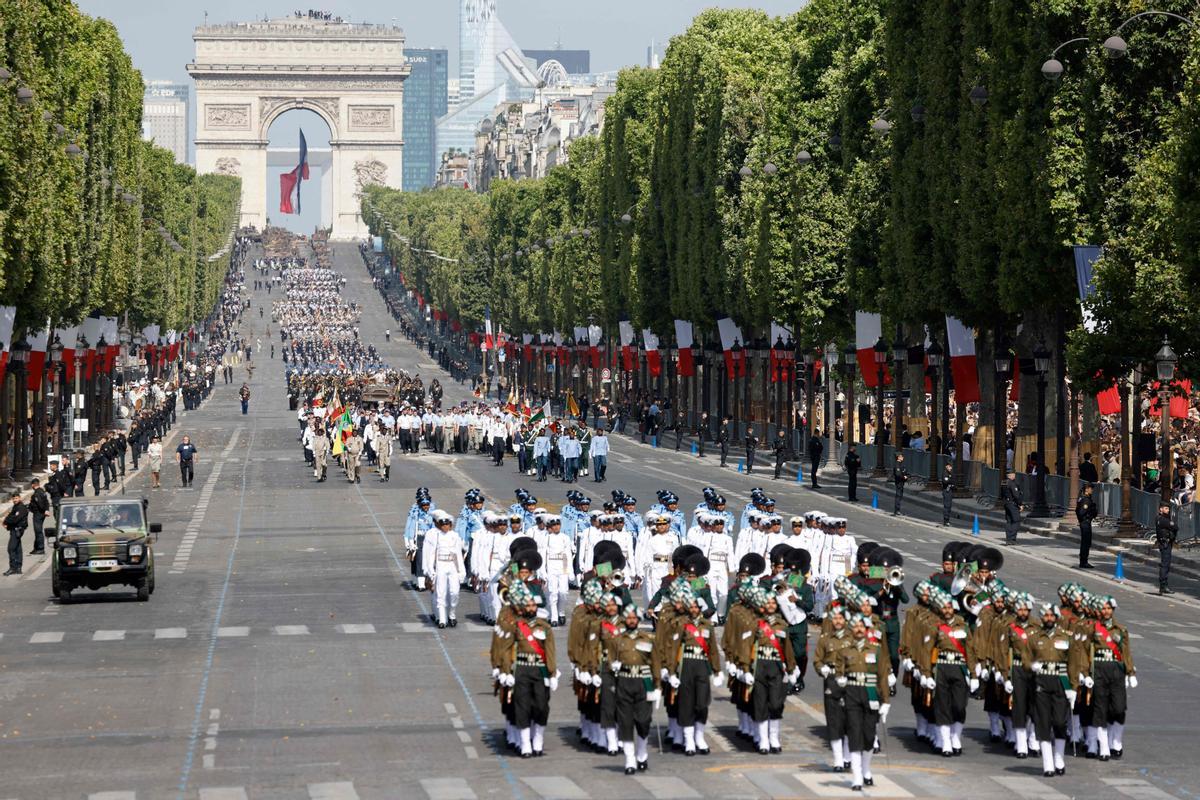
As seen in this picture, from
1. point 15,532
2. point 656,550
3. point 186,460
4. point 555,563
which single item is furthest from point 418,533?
point 186,460

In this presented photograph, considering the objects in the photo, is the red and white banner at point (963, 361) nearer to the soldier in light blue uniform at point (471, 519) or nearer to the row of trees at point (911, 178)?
the row of trees at point (911, 178)

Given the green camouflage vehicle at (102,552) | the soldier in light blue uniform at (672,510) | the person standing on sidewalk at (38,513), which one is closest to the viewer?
the soldier in light blue uniform at (672,510)

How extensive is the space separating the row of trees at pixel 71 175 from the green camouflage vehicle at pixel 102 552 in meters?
16.7

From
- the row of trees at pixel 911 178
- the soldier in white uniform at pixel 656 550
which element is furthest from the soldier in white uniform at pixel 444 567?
the row of trees at pixel 911 178

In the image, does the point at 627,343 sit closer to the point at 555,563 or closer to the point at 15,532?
the point at 15,532

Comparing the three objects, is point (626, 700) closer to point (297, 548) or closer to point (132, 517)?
point (132, 517)

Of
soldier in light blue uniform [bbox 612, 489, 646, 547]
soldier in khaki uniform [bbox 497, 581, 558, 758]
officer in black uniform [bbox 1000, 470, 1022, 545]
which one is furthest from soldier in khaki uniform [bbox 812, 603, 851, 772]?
officer in black uniform [bbox 1000, 470, 1022, 545]

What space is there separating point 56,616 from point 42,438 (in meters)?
40.0

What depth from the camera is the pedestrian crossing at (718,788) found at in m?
22.6

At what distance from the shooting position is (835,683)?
23297 millimetres

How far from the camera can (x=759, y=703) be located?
982 inches

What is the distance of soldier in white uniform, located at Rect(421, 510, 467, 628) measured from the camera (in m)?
36.5

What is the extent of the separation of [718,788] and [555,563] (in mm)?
13063

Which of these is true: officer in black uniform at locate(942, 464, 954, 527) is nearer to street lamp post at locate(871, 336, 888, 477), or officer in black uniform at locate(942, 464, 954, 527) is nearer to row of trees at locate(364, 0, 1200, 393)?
row of trees at locate(364, 0, 1200, 393)
